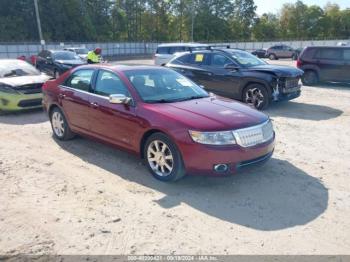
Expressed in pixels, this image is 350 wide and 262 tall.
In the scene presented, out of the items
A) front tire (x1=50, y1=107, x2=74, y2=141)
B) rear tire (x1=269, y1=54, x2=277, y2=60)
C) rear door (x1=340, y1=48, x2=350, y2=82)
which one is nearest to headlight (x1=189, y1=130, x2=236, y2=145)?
front tire (x1=50, y1=107, x2=74, y2=141)

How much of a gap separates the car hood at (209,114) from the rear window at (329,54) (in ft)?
35.8

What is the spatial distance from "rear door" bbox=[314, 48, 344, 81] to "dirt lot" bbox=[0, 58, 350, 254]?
8.86 metres

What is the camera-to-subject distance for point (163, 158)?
16.8 ft

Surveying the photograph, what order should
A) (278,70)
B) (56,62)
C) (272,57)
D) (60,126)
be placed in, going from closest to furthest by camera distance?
(60,126), (278,70), (56,62), (272,57)

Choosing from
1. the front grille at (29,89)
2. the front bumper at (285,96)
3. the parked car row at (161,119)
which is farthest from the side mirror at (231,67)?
the front grille at (29,89)

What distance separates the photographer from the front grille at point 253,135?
4.80 metres

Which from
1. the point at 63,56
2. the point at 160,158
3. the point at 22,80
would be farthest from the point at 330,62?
the point at 63,56

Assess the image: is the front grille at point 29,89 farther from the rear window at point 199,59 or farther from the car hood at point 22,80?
the rear window at point 199,59

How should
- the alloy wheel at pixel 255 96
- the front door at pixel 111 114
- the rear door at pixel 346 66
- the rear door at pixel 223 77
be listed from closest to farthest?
the front door at pixel 111 114 → the alloy wheel at pixel 255 96 → the rear door at pixel 223 77 → the rear door at pixel 346 66

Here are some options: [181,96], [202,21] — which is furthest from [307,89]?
[202,21]

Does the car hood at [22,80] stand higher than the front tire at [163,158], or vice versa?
the car hood at [22,80]

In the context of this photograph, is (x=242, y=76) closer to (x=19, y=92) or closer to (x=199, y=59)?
(x=199, y=59)

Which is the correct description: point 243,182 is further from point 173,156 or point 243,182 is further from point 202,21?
point 202,21

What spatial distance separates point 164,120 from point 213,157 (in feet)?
2.76
